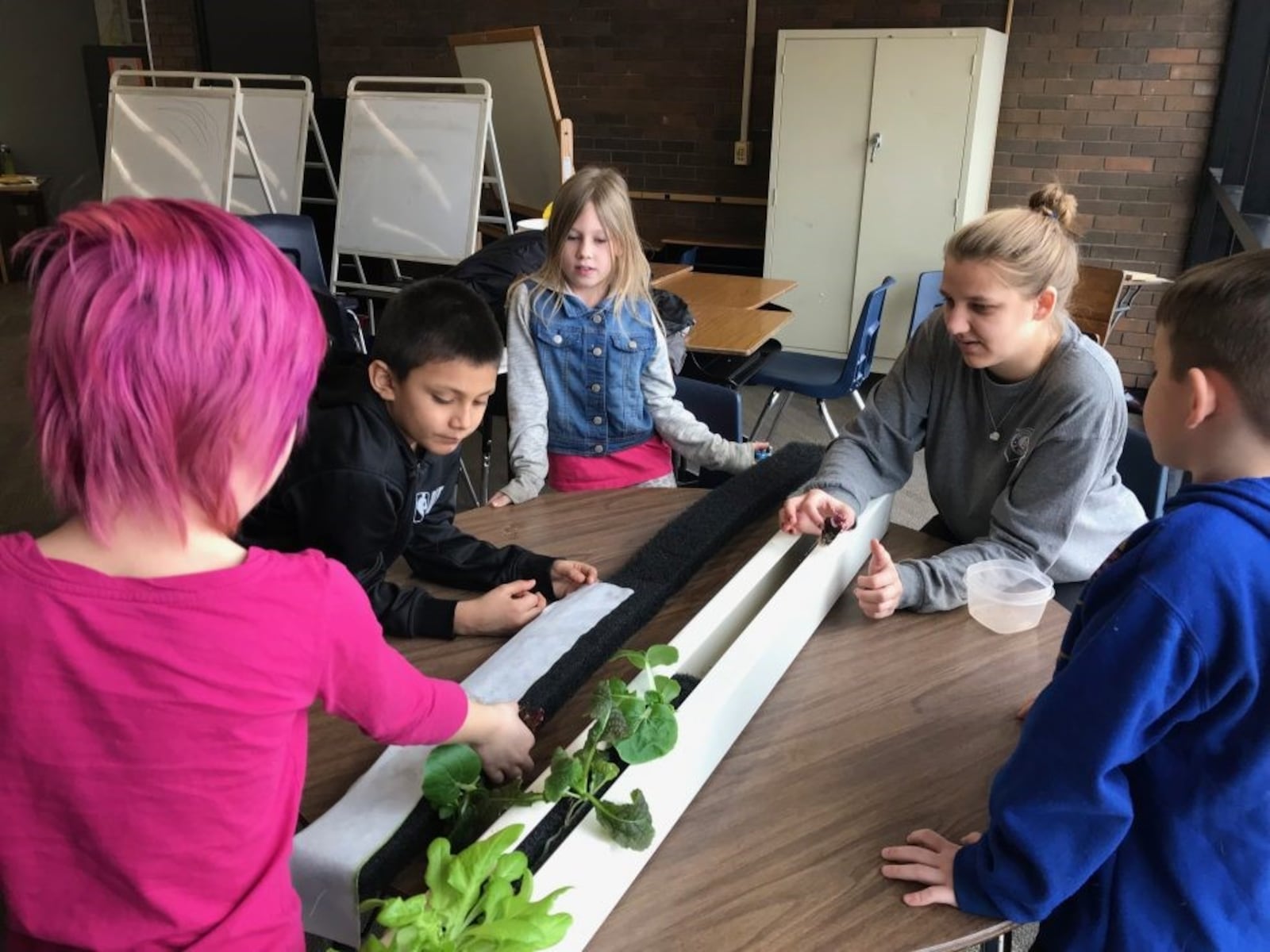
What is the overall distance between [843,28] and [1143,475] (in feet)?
14.5

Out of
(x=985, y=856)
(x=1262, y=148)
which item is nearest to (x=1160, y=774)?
(x=985, y=856)

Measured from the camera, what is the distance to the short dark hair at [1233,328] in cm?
84

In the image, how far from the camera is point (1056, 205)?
1701mm

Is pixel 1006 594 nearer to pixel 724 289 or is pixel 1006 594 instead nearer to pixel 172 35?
pixel 724 289

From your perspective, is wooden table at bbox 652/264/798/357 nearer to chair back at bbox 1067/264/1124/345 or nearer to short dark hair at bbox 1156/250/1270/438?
chair back at bbox 1067/264/1124/345

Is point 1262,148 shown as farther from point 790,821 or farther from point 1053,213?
point 790,821

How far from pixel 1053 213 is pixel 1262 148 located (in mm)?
2233

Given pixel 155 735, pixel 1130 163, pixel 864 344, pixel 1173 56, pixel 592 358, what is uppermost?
pixel 1173 56

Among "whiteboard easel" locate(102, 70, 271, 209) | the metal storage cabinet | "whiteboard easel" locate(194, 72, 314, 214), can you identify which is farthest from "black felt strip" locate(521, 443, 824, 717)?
"whiteboard easel" locate(194, 72, 314, 214)

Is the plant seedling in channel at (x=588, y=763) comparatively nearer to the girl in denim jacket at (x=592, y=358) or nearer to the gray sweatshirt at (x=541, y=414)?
the gray sweatshirt at (x=541, y=414)

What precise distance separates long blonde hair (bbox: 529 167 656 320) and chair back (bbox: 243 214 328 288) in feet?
5.77

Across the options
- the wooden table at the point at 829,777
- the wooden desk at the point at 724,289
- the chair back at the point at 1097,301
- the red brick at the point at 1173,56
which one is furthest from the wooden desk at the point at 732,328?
the red brick at the point at 1173,56

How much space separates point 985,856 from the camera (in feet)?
2.84

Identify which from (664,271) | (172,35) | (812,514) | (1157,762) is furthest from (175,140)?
(1157,762)
